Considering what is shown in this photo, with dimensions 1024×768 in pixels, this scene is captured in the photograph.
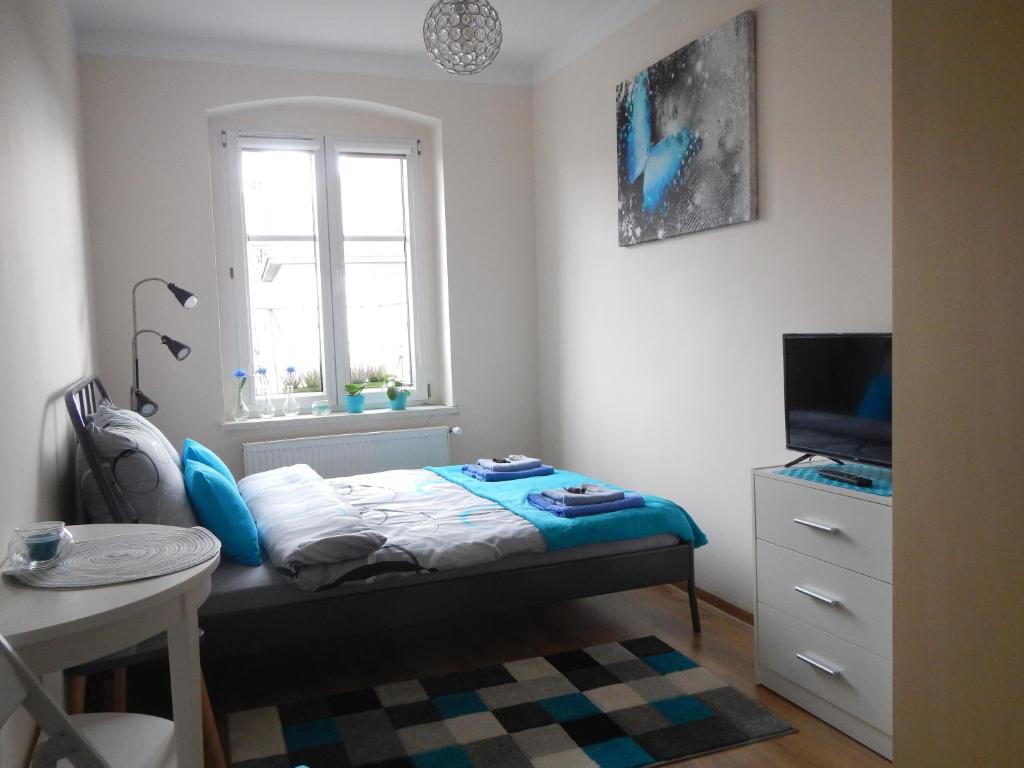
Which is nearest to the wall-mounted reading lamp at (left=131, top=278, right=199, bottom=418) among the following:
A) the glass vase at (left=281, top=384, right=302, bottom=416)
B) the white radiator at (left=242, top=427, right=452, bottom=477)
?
the white radiator at (left=242, top=427, right=452, bottom=477)

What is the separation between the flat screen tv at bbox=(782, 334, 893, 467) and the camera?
2.42m

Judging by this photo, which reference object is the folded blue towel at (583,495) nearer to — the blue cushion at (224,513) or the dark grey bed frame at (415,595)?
the dark grey bed frame at (415,595)

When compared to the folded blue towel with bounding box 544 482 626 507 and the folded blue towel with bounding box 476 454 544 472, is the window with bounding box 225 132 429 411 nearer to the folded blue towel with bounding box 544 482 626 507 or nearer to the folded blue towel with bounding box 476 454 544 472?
the folded blue towel with bounding box 476 454 544 472

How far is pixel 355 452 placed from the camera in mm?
4695

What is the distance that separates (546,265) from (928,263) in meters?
3.57

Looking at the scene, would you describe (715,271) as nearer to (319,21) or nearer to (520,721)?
(520,721)

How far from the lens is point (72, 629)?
1.31 metres

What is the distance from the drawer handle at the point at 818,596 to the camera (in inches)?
93.4

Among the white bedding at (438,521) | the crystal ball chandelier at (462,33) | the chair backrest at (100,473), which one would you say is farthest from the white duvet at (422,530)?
the crystal ball chandelier at (462,33)

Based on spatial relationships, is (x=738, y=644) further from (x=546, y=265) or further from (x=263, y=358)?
(x=263, y=358)

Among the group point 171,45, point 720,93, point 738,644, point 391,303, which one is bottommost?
point 738,644

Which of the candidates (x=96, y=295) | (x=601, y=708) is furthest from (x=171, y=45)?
(x=601, y=708)

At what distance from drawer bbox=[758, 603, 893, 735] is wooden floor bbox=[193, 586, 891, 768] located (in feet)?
0.35

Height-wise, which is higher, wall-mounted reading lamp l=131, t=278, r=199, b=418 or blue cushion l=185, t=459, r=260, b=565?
wall-mounted reading lamp l=131, t=278, r=199, b=418
